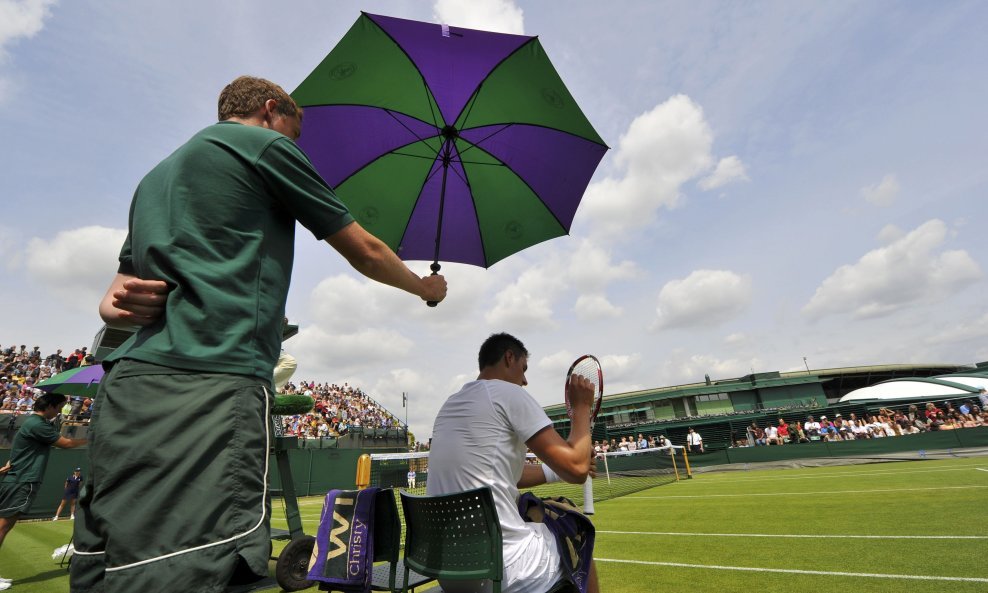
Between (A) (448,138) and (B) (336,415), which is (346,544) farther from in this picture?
(B) (336,415)

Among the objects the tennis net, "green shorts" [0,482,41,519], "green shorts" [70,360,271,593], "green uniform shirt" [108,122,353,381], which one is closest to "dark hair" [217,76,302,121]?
"green uniform shirt" [108,122,353,381]

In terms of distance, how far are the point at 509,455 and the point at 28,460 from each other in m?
7.90

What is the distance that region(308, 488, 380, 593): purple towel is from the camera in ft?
10.2

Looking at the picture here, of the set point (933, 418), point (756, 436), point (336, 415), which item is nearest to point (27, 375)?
point (336, 415)

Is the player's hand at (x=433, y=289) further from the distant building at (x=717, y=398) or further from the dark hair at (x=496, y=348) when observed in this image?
the distant building at (x=717, y=398)

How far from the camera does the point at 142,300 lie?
1300 millimetres

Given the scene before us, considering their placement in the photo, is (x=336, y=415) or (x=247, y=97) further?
(x=336, y=415)

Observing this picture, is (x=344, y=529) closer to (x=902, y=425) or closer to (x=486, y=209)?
(x=486, y=209)

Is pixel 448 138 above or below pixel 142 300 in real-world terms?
above

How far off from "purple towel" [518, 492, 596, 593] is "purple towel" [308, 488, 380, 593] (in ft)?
4.58

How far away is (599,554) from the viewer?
6059 millimetres

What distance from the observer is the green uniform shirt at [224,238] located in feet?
4.24

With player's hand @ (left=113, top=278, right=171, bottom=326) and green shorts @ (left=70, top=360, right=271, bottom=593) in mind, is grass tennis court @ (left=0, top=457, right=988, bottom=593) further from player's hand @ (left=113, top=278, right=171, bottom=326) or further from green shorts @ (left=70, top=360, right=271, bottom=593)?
player's hand @ (left=113, top=278, right=171, bottom=326)

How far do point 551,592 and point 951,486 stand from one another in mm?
11777
